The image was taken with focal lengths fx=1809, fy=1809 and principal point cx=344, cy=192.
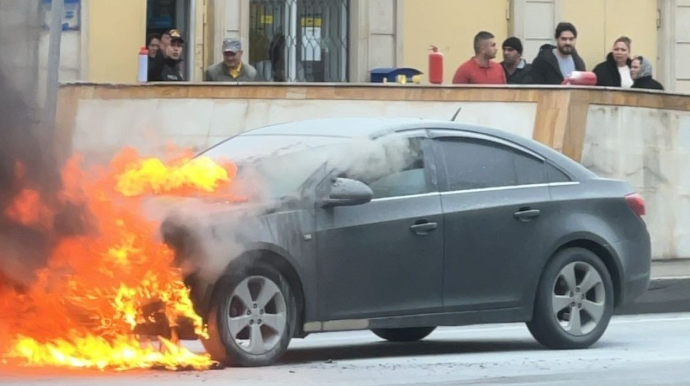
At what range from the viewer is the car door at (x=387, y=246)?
1102cm

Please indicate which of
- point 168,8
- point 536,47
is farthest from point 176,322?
point 536,47

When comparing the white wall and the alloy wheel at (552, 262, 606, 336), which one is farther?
the white wall

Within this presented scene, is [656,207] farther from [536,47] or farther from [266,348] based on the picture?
[266,348]

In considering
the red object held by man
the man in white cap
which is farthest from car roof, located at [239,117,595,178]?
the man in white cap

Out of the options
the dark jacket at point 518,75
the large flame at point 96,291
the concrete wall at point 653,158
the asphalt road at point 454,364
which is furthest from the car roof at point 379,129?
the dark jacket at point 518,75

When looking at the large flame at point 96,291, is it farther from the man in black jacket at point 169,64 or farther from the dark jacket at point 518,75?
the dark jacket at point 518,75

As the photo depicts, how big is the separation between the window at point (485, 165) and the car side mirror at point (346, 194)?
2.84ft

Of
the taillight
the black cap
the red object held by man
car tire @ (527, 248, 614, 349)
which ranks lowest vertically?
car tire @ (527, 248, 614, 349)

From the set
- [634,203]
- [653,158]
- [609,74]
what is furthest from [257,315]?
[609,74]

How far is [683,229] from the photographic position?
61.8 feet

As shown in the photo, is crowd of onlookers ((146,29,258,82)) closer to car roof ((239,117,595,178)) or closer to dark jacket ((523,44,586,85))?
dark jacket ((523,44,586,85))

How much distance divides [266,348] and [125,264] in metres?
1.02

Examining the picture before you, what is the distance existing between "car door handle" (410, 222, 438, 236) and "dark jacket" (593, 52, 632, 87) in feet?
28.1

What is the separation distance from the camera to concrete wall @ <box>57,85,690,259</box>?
58.5 feet
